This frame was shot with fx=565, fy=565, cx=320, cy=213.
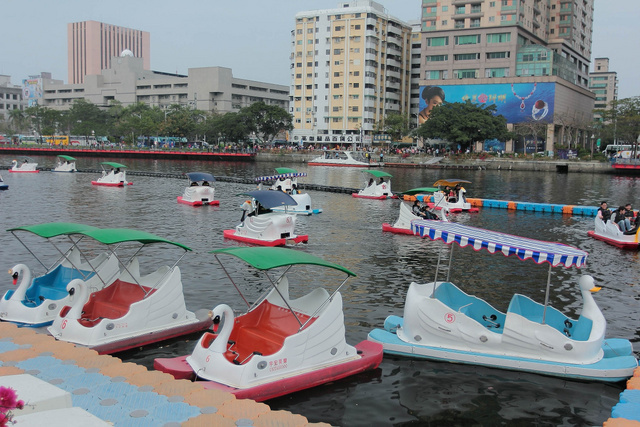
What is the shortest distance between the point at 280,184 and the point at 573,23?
112 metres

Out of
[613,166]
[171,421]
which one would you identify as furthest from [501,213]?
[613,166]

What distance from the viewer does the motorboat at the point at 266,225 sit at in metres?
25.0

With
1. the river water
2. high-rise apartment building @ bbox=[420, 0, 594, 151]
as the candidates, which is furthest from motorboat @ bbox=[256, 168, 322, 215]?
high-rise apartment building @ bbox=[420, 0, 594, 151]

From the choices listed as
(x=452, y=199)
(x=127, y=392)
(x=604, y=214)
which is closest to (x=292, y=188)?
(x=452, y=199)

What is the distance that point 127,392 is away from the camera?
942 cm

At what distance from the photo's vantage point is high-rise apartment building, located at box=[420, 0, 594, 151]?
340ft

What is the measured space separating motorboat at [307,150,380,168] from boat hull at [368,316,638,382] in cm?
7725

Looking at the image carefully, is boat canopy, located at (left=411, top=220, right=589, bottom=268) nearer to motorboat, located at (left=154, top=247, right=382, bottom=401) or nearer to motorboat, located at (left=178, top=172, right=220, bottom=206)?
motorboat, located at (left=154, top=247, right=382, bottom=401)

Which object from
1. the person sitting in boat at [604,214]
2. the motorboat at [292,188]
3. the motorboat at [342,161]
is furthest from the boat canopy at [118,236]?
the motorboat at [342,161]

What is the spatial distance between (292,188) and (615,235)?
19.2 m

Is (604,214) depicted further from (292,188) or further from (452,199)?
(292,188)

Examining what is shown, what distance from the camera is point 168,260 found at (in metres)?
21.6

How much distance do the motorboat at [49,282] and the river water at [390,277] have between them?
103 inches

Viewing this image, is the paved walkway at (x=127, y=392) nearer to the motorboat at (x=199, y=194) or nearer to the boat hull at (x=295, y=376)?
the boat hull at (x=295, y=376)
